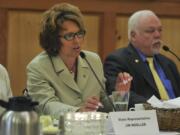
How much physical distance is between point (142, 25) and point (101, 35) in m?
0.95

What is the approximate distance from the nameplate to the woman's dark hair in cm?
85

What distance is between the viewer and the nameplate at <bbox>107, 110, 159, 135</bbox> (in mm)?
1850

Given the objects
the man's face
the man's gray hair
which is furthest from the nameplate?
the man's gray hair

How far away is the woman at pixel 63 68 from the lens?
2.55 meters

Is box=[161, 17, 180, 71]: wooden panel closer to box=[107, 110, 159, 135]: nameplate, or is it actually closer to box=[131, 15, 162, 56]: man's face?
box=[131, 15, 162, 56]: man's face

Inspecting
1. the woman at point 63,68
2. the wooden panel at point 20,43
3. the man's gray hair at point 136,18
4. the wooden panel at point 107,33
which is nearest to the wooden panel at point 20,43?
the wooden panel at point 20,43

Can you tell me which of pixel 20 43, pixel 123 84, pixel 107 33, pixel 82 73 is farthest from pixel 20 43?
pixel 123 84

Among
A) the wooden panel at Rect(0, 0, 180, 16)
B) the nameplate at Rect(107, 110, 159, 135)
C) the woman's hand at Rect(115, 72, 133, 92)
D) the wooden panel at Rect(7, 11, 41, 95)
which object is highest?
the wooden panel at Rect(0, 0, 180, 16)

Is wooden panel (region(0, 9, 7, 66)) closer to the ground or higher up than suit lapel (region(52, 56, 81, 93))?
higher up

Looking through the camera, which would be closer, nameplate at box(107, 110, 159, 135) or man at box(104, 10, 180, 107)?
nameplate at box(107, 110, 159, 135)

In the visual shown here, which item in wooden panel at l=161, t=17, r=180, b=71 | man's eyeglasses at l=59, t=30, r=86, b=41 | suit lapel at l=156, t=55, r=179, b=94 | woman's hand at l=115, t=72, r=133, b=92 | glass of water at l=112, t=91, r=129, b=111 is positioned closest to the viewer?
glass of water at l=112, t=91, r=129, b=111

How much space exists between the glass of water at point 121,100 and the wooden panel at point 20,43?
2.10 metres

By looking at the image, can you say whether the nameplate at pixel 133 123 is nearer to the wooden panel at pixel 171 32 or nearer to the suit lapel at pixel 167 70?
the suit lapel at pixel 167 70

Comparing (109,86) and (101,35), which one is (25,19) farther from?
(109,86)
